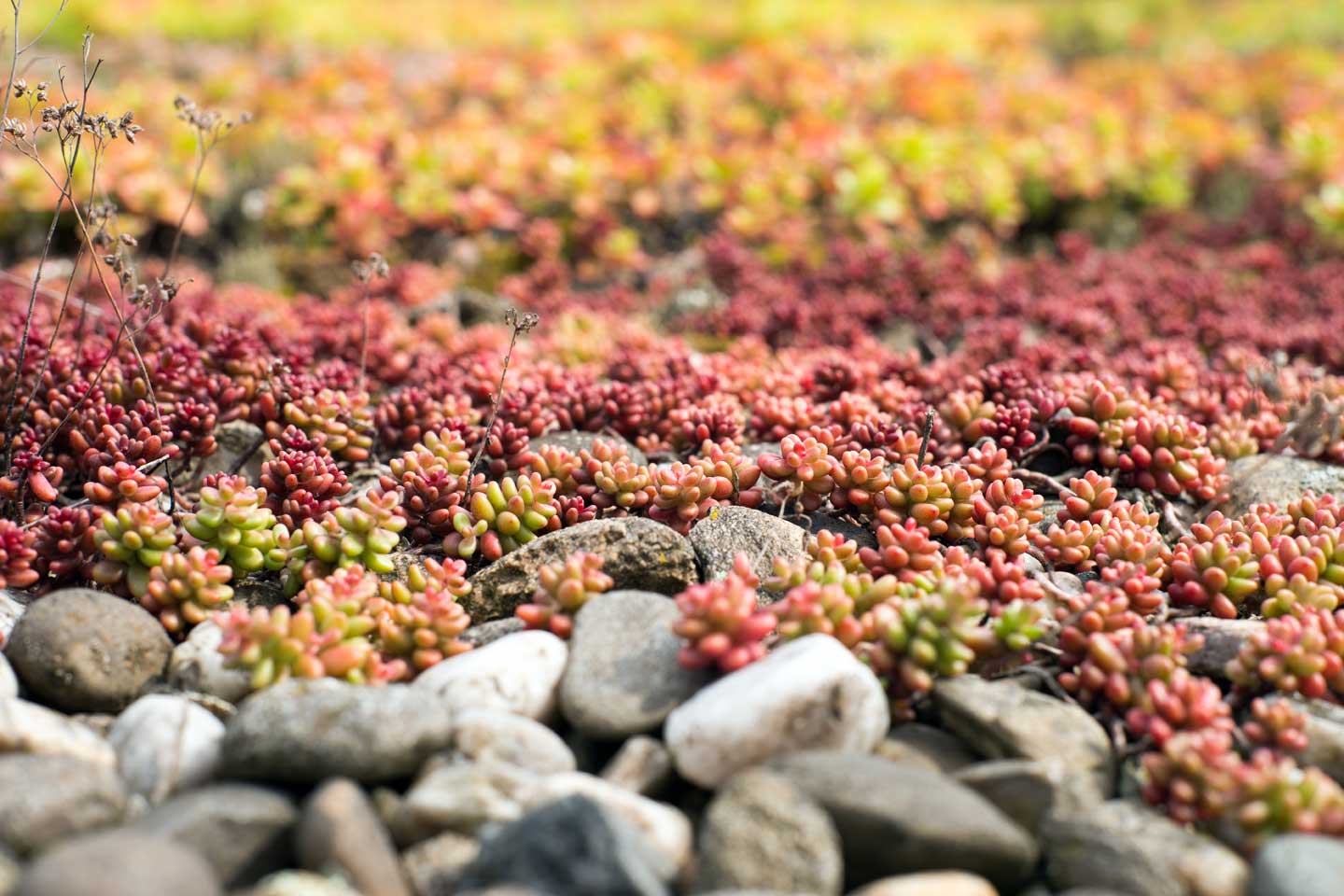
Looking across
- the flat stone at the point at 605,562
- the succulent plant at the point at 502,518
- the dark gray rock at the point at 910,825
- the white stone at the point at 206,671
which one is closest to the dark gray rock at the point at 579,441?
the succulent plant at the point at 502,518

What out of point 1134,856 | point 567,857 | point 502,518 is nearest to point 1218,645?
point 1134,856

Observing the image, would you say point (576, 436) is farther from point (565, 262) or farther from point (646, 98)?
point (646, 98)

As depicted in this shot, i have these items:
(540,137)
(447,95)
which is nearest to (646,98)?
(540,137)

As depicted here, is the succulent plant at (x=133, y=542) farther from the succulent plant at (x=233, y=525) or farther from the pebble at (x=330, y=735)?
the pebble at (x=330, y=735)

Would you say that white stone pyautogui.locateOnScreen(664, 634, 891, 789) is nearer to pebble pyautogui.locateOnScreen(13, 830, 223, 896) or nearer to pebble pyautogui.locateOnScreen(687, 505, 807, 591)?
pebble pyautogui.locateOnScreen(687, 505, 807, 591)

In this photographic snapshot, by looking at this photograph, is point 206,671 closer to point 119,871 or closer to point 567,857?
point 119,871
